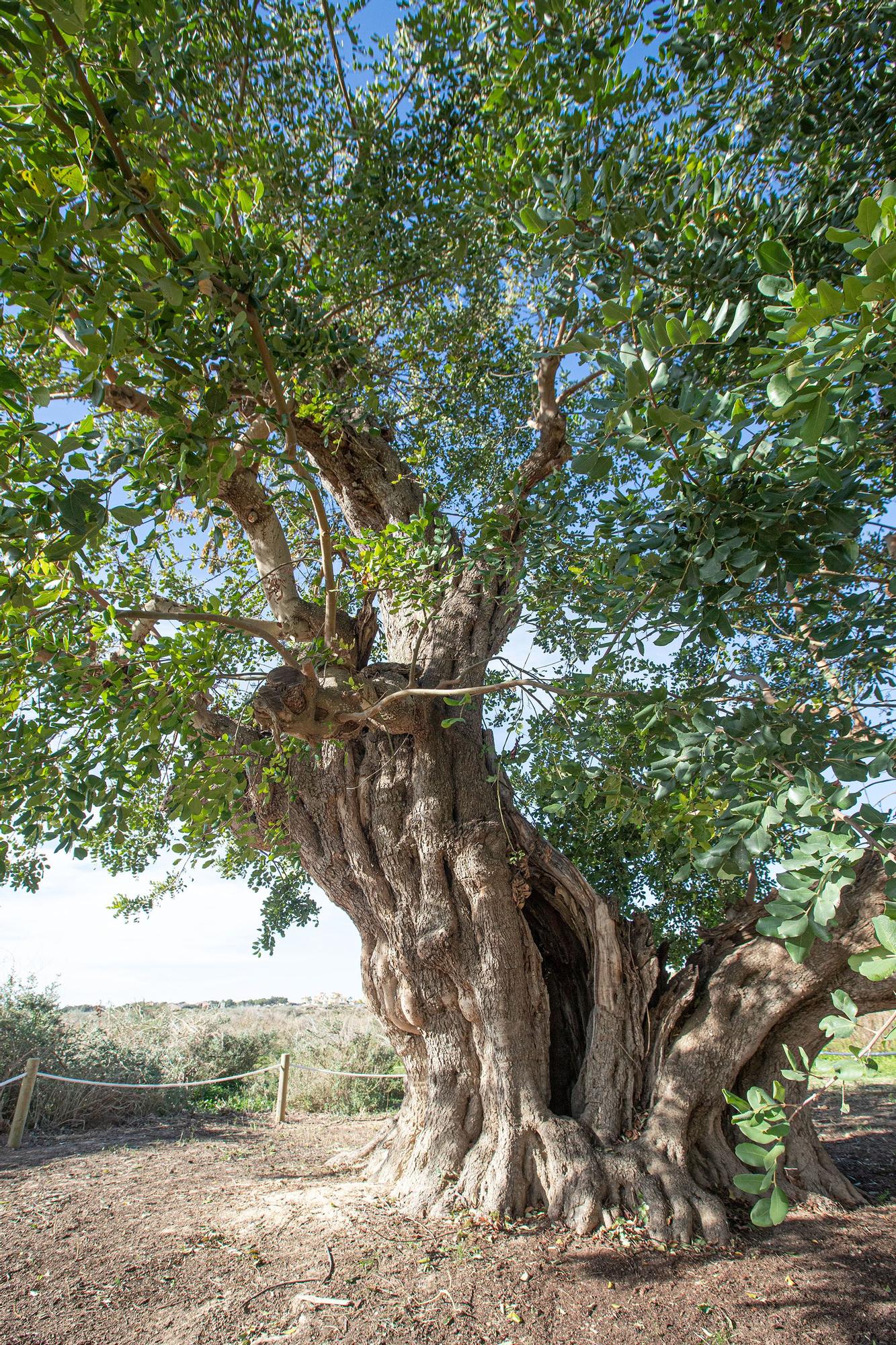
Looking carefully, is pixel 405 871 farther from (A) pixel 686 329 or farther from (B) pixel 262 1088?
(B) pixel 262 1088

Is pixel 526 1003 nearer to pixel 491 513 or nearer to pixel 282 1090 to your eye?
pixel 491 513

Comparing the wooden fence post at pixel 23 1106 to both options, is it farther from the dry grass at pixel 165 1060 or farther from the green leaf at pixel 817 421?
the green leaf at pixel 817 421

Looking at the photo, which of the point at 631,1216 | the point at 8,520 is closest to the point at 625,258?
the point at 8,520

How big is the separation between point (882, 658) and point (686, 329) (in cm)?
146

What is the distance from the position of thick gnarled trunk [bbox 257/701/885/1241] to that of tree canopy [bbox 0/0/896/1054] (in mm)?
623

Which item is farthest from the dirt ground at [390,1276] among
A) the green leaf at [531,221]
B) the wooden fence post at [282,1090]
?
the green leaf at [531,221]

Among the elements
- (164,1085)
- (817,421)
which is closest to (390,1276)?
(817,421)

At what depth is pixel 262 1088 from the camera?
10.4m

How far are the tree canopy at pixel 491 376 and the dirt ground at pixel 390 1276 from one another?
220 cm

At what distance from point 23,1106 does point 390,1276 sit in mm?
5498

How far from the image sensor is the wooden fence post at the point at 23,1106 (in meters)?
7.34

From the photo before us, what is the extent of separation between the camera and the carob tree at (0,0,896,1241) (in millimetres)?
2064

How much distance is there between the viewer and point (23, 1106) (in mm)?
7445

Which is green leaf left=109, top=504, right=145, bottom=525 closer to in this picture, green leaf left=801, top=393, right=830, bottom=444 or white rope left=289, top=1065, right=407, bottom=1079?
green leaf left=801, top=393, right=830, bottom=444
